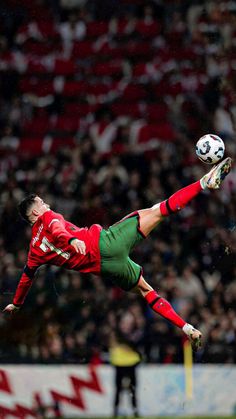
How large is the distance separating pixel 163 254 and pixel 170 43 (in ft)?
15.4

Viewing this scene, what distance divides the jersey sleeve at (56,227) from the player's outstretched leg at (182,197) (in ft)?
3.01

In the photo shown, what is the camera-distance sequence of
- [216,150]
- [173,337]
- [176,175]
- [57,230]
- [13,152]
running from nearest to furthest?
[57,230], [216,150], [173,337], [176,175], [13,152]

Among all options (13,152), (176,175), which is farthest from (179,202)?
(13,152)

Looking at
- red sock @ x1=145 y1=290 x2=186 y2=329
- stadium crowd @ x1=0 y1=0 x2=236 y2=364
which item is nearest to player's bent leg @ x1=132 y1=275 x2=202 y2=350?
red sock @ x1=145 y1=290 x2=186 y2=329

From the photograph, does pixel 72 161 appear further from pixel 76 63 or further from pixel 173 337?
pixel 173 337

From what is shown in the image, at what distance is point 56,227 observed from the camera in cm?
956

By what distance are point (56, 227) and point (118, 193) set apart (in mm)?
5540

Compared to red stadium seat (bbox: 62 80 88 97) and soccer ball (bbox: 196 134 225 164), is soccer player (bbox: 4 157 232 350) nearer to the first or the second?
soccer ball (bbox: 196 134 225 164)

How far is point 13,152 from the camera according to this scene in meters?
16.5

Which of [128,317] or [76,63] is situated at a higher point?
[76,63]

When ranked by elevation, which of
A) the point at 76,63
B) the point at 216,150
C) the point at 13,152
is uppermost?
the point at 76,63

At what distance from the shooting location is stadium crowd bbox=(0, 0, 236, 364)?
13.8 meters

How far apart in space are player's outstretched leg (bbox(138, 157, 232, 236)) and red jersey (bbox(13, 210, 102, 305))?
520 millimetres

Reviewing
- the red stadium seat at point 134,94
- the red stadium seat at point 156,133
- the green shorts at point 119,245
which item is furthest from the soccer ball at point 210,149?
the red stadium seat at point 134,94
